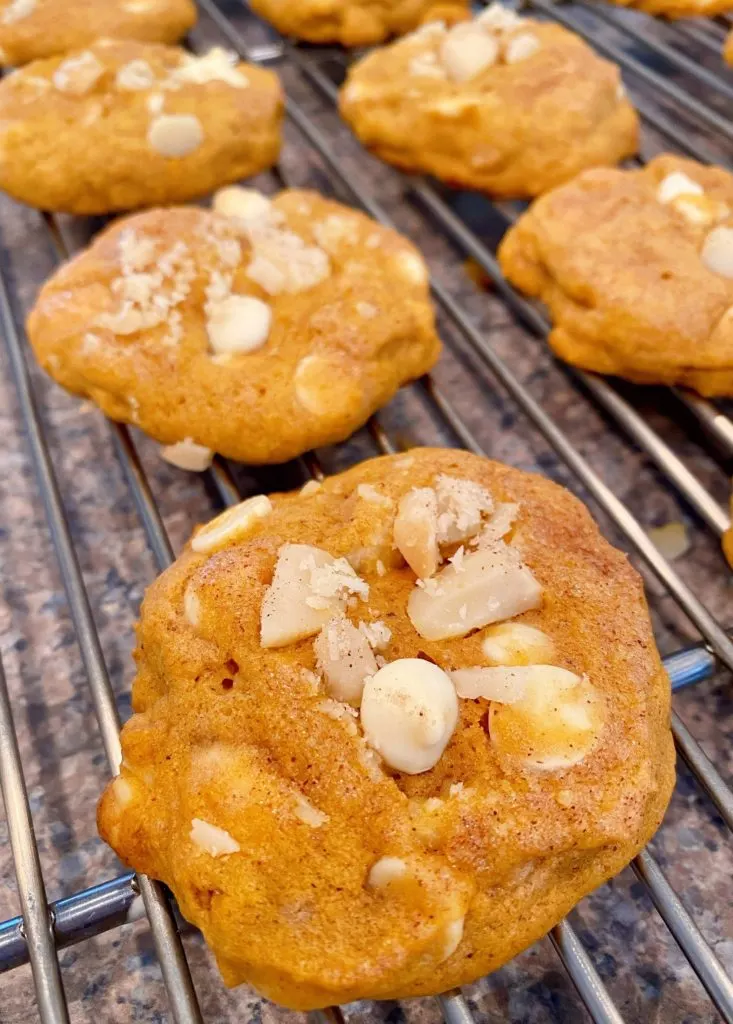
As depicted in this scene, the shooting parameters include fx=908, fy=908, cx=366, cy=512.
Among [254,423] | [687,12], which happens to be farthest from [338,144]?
[254,423]

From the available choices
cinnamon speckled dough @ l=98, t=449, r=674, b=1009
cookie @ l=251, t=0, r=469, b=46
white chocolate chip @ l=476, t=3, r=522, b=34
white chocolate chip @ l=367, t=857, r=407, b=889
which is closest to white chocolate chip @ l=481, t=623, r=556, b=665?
cinnamon speckled dough @ l=98, t=449, r=674, b=1009

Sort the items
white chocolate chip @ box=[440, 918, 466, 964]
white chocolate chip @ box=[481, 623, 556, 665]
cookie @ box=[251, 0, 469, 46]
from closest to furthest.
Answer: white chocolate chip @ box=[440, 918, 466, 964], white chocolate chip @ box=[481, 623, 556, 665], cookie @ box=[251, 0, 469, 46]

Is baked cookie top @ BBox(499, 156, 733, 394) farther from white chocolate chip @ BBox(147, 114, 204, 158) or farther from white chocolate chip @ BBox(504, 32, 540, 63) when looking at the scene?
white chocolate chip @ BBox(147, 114, 204, 158)

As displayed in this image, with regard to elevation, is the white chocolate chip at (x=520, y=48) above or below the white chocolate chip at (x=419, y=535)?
above

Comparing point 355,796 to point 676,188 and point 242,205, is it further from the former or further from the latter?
point 676,188

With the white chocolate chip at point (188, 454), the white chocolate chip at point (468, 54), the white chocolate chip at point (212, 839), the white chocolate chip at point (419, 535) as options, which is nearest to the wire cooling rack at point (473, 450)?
the white chocolate chip at point (188, 454)

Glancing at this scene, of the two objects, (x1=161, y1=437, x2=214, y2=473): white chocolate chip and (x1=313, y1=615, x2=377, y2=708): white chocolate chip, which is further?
(x1=161, y1=437, x2=214, y2=473): white chocolate chip

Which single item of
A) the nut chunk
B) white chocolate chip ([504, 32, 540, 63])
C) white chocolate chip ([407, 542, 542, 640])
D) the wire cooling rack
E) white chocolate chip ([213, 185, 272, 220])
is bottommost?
the wire cooling rack

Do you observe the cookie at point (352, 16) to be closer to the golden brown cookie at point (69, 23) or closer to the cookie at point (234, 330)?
the golden brown cookie at point (69, 23)
